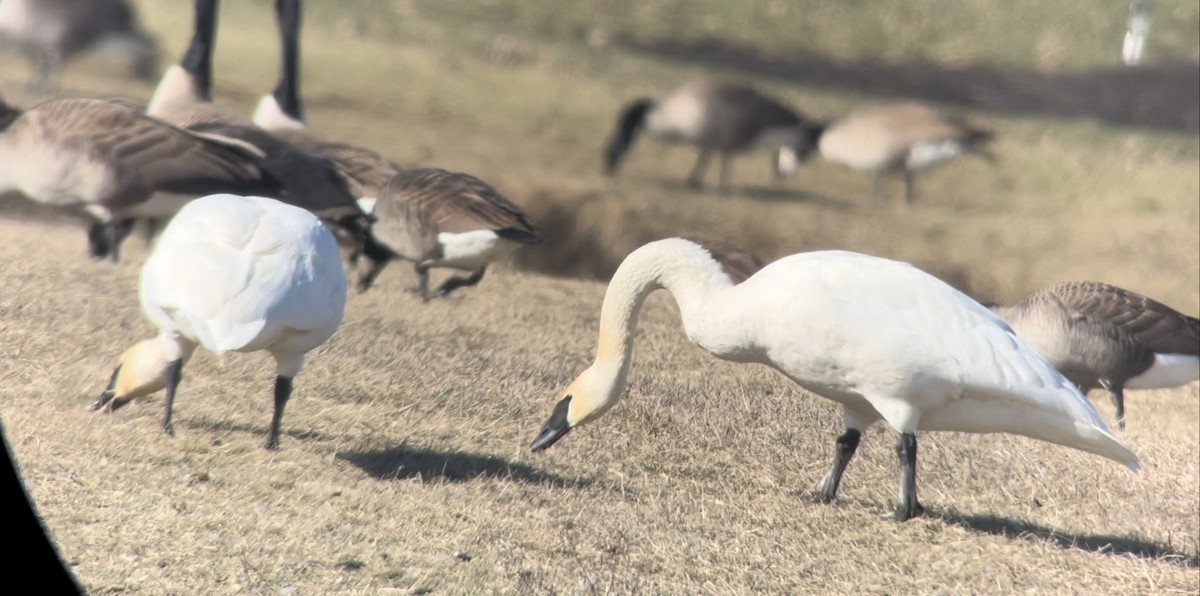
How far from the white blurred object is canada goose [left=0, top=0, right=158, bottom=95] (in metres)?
6.22

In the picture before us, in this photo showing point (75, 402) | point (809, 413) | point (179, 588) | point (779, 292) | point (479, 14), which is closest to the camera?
point (179, 588)

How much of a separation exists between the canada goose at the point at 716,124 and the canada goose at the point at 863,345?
157 inches

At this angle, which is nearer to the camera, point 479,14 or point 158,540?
point 158,540

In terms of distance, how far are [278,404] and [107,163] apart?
6.29 feet

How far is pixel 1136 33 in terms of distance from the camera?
6.57m

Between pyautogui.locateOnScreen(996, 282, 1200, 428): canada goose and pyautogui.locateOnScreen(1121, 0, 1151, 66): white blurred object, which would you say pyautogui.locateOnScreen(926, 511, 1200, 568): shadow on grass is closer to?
pyautogui.locateOnScreen(996, 282, 1200, 428): canada goose

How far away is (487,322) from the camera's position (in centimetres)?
574

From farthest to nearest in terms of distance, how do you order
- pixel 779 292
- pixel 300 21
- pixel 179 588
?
pixel 300 21
pixel 779 292
pixel 179 588

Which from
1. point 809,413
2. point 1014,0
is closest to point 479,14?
point 1014,0

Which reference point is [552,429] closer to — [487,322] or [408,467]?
[408,467]

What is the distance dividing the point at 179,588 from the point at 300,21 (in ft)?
20.9

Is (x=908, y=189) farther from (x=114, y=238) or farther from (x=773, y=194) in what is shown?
(x=114, y=238)

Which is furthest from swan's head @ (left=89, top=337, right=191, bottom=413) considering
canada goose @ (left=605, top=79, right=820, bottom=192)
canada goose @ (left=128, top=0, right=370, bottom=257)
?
canada goose @ (left=605, top=79, right=820, bottom=192)

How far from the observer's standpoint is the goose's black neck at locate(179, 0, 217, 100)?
8.85 metres
